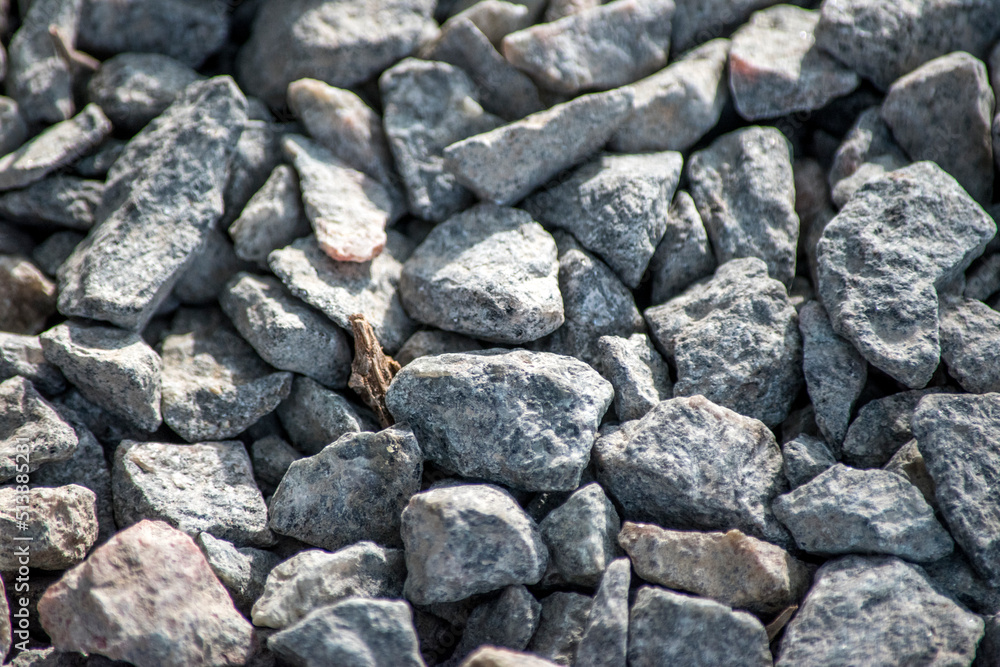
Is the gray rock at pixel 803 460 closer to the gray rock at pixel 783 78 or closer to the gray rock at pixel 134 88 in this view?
the gray rock at pixel 783 78

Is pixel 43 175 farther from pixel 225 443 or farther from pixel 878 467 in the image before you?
pixel 878 467

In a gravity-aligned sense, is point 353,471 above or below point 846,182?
below

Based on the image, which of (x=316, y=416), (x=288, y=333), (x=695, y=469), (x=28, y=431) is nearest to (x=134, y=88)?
(x=288, y=333)

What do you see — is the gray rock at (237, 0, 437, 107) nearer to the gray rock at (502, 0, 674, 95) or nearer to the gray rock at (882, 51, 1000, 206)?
the gray rock at (502, 0, 674, 95)

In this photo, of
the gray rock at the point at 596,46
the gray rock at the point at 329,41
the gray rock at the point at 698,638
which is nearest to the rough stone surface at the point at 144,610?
→ the gray rock at the point at 698,638

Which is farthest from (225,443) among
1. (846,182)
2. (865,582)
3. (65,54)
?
(846,182)

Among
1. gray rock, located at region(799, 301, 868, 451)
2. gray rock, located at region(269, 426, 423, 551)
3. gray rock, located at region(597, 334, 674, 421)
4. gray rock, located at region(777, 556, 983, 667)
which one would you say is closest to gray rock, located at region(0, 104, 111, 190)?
gray rock, located at region(269, 426, 423, 551)

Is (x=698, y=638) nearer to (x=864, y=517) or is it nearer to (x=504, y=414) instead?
(x=864, y=517)

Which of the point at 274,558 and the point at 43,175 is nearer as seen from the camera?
the point at 274,558
